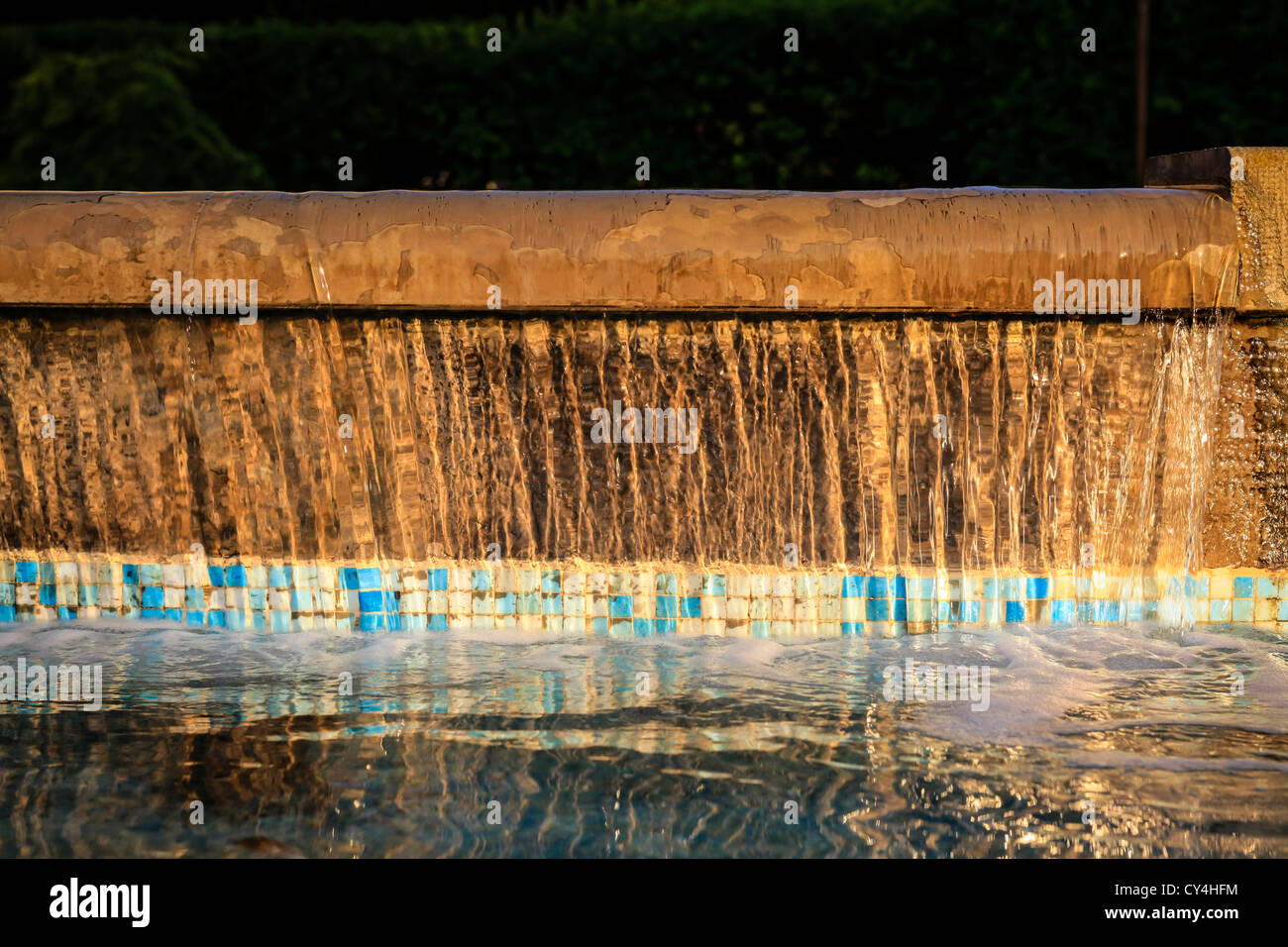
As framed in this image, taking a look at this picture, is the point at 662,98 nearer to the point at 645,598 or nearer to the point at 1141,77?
the point at 1141,77

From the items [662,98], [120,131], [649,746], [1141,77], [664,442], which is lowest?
[649,746]

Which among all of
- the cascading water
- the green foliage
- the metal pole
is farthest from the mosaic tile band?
the green foliage

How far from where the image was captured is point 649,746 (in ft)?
10.3

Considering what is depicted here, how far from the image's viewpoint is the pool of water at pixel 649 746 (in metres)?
2.63

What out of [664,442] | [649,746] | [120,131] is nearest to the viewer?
[649,746]

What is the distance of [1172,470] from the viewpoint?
400 centimetres

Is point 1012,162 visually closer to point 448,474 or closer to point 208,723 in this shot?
point 448,474

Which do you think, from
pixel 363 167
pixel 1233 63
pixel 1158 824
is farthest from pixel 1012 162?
pixel 1158 824

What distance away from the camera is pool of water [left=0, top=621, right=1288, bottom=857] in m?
2.63

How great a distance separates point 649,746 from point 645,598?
101 centimetres

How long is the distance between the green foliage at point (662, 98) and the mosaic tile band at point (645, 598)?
6729 mm

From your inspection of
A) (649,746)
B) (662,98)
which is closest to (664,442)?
(649,746)

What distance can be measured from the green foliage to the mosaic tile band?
6729 mm

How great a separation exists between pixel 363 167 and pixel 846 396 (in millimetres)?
9141
